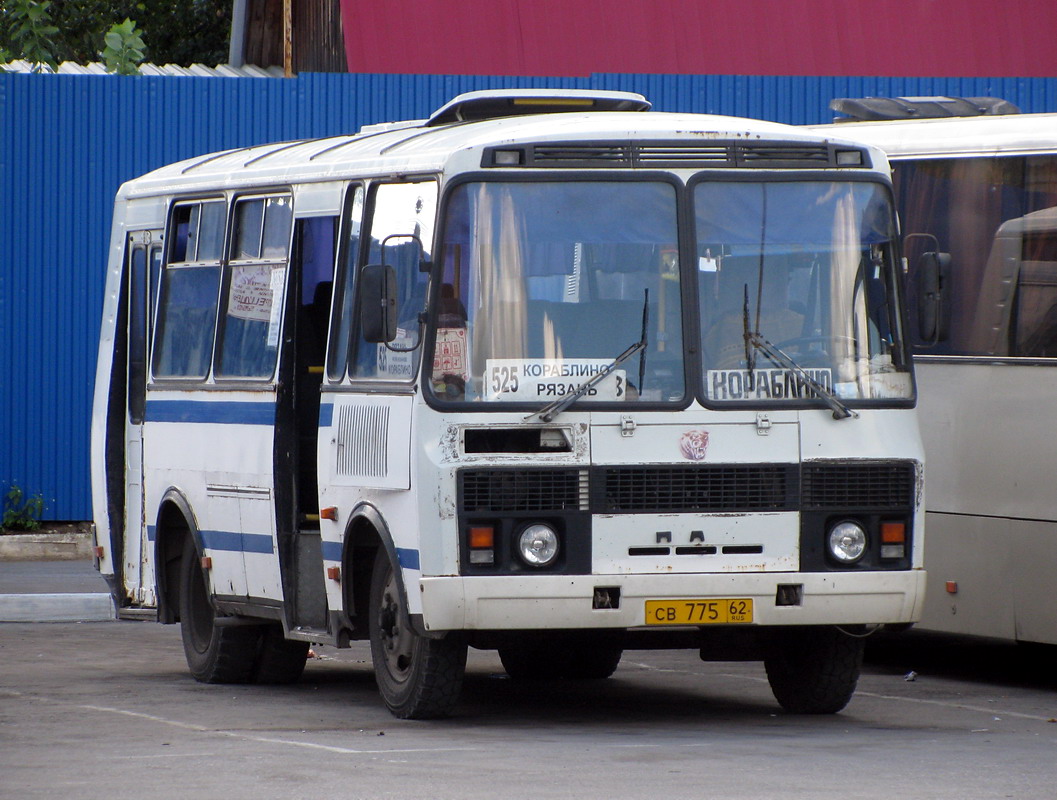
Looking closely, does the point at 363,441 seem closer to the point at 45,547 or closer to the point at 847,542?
the point at 847,542

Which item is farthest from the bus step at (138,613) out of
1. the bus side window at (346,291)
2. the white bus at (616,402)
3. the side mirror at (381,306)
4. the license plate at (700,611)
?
the license plate at (700,611)

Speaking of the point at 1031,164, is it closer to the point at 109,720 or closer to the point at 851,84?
the point at 109,720

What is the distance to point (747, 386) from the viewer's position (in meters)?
9.96

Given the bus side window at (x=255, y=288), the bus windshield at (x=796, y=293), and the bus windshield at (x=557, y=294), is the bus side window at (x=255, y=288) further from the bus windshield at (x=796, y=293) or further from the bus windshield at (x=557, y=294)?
the bus windshield at (x=796, y=293)

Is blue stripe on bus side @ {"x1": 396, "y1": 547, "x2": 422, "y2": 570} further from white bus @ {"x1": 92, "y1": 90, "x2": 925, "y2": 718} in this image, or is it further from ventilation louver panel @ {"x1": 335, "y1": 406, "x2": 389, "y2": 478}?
ventilation louver panel @ {"x1": 335, "y1": 406, "x2": 389, "y2": 478}

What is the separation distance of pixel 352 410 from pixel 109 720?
1885 mm

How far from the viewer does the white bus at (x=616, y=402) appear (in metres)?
9.66

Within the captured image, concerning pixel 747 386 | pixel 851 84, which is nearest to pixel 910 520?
pixel 747 386

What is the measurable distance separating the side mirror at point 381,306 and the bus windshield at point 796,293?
1395 mm

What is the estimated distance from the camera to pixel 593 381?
9727 mm

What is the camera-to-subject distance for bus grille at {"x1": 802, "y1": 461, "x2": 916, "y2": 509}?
32.7 feet

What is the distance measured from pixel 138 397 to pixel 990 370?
4994 mm

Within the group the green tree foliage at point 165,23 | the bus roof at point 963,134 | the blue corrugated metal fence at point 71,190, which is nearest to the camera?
the bus roof at point 963,134

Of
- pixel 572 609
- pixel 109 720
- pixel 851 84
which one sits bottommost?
pixel 109 720
